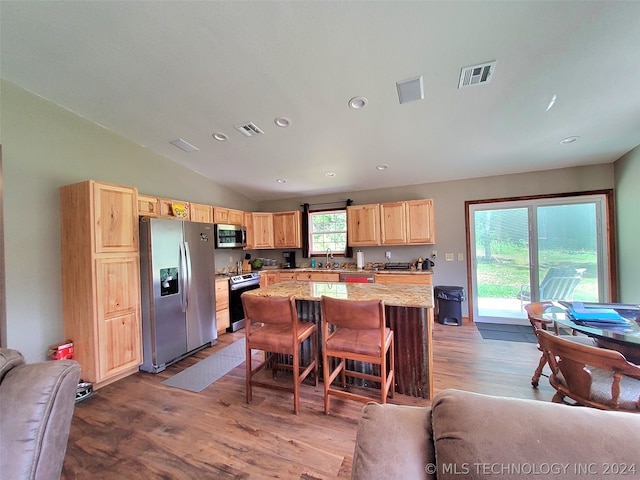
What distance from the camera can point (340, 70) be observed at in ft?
6.75

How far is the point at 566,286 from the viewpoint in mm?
3914

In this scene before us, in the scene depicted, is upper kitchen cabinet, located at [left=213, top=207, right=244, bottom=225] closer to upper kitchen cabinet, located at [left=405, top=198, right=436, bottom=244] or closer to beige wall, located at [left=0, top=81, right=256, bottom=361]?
beige wall, located at [left=0, top=81, right=256, bottom=361]

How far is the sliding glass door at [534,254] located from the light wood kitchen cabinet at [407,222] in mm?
802

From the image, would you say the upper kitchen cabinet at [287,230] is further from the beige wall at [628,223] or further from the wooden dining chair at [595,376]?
the beige wall at [628,223]

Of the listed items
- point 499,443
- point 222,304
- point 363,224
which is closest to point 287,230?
point 363,224

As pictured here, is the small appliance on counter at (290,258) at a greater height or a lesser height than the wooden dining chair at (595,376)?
greater

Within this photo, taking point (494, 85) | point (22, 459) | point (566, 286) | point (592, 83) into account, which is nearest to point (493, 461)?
point (22, 459)

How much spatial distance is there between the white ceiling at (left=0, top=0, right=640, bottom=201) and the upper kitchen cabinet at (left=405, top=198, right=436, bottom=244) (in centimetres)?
108

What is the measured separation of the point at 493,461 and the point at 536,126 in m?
3.46

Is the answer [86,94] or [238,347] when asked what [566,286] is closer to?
[238,347]

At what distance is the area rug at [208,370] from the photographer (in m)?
2.52

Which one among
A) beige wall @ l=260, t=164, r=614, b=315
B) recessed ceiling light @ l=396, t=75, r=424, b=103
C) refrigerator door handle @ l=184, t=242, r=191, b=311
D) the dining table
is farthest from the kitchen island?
beige wall @ l=260, t=164, r=614, b=315

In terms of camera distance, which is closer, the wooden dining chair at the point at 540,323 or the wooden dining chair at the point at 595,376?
the wooden dining chair at the point at 595,376

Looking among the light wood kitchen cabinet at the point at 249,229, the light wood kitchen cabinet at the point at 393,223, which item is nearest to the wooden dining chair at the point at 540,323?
the light wood kitchen cabinet at the point at 393,223
